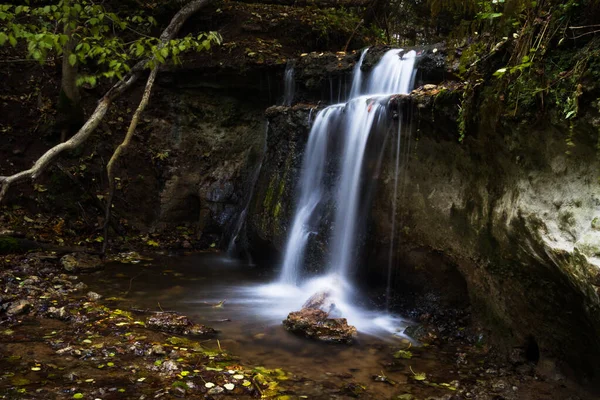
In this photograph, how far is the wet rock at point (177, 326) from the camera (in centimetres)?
487

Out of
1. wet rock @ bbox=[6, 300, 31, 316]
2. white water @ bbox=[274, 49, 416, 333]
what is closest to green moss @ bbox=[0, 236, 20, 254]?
wet rock @ bbox=[6, 300, 31, 316]

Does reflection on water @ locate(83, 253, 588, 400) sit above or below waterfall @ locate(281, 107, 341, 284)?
below

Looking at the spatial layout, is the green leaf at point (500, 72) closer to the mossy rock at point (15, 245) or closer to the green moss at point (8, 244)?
the mossy rock at point (15, 245)

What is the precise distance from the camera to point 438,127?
538 centimetres

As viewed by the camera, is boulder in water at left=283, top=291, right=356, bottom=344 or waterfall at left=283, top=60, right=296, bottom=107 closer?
boulder in water at left=283, top=291, right=356, bottom=344

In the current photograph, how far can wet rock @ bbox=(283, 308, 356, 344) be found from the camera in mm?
5008

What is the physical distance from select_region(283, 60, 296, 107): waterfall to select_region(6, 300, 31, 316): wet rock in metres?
5.83

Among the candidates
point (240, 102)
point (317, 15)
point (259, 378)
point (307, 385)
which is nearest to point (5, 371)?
point (259, 378)

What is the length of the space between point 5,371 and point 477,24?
524 cm

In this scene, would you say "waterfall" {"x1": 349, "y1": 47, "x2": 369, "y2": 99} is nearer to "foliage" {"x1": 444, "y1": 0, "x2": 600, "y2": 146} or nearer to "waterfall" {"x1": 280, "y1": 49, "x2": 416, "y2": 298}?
"waterfall" {"x1": 280, "y1": 49, "x2": 416, "y2": 298}

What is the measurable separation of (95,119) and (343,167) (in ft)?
14.4

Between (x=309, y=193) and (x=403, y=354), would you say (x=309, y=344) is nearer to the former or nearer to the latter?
(x=403, y=354)

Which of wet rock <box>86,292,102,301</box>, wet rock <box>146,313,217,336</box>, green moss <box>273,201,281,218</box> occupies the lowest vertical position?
wet rock <box>146,313,217,336</box>

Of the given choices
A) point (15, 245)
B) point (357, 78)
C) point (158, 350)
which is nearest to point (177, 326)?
point (158, 350)
